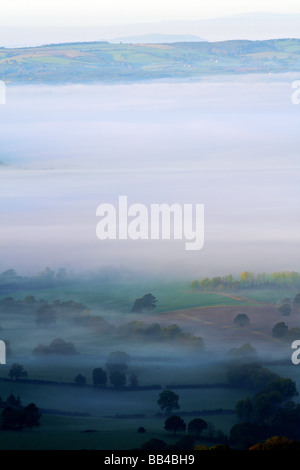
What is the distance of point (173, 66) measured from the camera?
32.8 ft

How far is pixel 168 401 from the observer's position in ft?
27.5

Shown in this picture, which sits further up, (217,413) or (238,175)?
(238,175)

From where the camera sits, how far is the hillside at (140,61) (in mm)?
9711

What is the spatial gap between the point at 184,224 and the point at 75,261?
5.48 ft

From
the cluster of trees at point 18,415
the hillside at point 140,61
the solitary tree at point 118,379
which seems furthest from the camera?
the hillside at point 140,61

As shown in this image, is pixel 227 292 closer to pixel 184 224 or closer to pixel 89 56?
pixel 184 224

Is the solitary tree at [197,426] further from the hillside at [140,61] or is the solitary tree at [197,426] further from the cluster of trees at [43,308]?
the hillside at [140,61]

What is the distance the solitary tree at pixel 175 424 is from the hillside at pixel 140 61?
14.1 ft

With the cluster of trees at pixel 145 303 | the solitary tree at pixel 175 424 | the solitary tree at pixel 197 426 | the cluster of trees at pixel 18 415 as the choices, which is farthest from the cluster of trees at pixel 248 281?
the cluster of trees at pixel 18 415

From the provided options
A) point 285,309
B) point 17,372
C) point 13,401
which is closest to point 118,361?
point 17,372

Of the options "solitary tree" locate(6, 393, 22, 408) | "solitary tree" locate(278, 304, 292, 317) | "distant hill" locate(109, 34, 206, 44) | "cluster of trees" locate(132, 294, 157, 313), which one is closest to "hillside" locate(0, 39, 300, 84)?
"distant hill" locate(109, 34, 206, 44)

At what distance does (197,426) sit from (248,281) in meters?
2.88

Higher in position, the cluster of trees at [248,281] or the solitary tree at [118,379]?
the cluster of trees at [248,281]

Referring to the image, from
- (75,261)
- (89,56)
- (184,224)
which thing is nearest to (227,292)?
(184,224)
